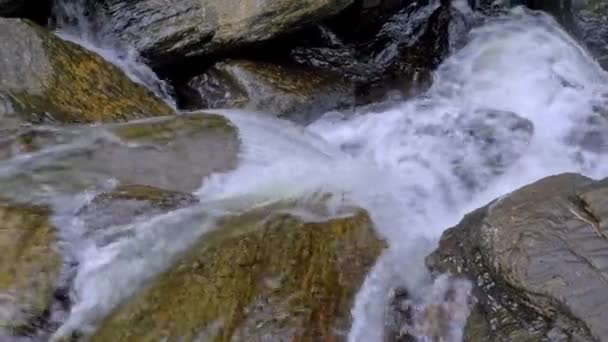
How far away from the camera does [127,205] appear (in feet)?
12.5

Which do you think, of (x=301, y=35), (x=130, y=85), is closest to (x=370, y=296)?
(x=130, y=85)

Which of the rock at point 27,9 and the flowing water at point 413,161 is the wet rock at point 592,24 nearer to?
Answer: the flowing water at point 413,161

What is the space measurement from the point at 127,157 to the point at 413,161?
96.7 inches

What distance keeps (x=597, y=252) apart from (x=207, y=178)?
2.23 meters

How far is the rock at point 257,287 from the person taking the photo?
3303 mm

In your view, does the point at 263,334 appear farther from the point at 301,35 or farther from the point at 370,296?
the point at 301,35

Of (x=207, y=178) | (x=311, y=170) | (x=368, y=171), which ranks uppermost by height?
(x=207, y=178)

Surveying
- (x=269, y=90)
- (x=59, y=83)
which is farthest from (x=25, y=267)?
(x=269, y=90)

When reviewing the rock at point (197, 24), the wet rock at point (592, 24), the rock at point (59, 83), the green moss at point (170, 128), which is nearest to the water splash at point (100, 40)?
the rock at point (197, 24)

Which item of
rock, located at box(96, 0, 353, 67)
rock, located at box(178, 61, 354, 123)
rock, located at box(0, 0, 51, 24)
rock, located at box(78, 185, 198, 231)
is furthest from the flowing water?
rock, located at box(0, 0, 51, 24)

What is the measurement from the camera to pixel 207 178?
14.0ft

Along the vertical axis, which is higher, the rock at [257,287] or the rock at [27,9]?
the rock at [27,9]

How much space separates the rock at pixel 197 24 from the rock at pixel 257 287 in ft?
8.22

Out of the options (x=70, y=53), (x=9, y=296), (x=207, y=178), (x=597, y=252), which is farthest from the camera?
(x=70, y=53)
